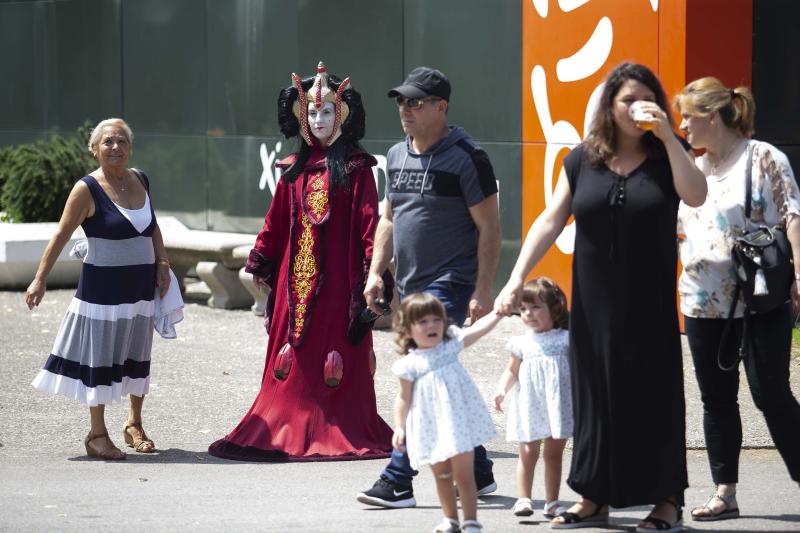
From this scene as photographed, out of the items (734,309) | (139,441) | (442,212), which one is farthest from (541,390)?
(139,441)

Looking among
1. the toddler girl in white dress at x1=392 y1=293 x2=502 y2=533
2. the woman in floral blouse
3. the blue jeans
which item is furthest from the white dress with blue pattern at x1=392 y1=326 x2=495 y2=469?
the woman in floral blouse

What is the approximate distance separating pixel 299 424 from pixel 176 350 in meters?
3.92

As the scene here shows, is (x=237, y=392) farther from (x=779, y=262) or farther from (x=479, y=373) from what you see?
(x=779, y=262)

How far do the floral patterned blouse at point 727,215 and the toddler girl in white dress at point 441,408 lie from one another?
969 millimetres

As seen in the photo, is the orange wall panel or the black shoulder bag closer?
the black shoulder bag

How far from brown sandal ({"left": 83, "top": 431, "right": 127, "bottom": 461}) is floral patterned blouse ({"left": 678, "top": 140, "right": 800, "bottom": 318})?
124 inches

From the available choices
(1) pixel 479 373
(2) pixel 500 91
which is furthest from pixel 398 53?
(1) pixel 479 373

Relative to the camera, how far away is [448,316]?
20.5 ft

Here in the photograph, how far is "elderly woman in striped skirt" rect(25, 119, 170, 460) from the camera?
7.52 m

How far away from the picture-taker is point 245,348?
11.4 m

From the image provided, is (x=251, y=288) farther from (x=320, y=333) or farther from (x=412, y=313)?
(x=412, y=313)

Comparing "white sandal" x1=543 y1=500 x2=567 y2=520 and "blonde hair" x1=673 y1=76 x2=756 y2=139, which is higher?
"blonde hair" x1=673 y1=76 x2=756 y2=139

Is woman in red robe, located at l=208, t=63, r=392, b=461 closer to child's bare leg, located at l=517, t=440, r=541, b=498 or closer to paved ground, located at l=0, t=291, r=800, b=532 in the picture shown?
paved ground, located at l=0, t=291, r=800, b=532

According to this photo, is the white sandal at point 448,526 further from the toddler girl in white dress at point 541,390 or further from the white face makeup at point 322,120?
the white face makeup at point 322,120
